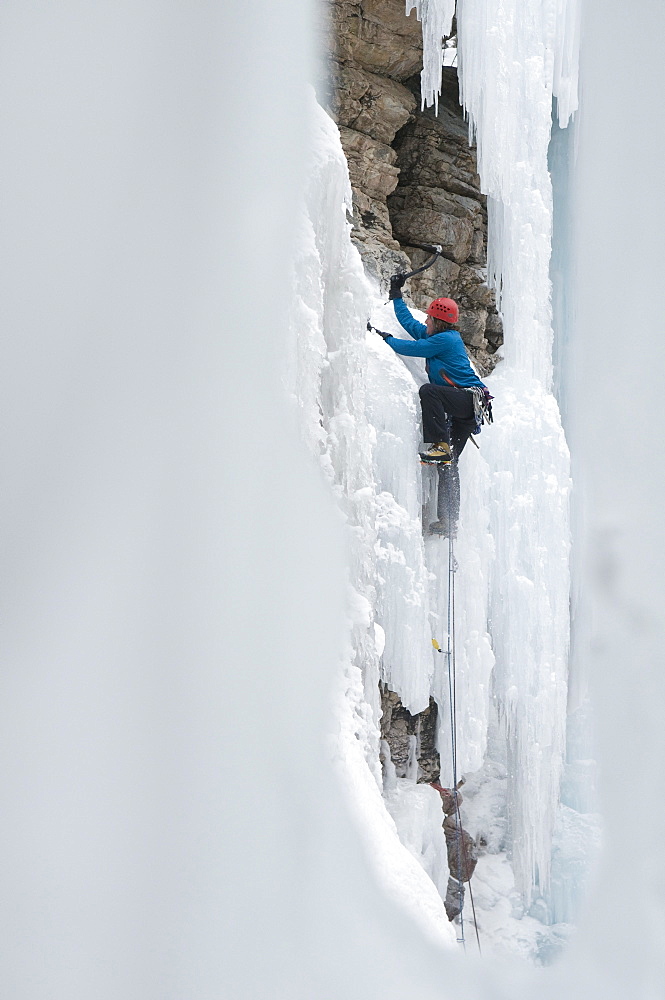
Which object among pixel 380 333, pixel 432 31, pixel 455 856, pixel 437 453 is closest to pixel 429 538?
pixel 437 453

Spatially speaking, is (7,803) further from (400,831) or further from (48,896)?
(400,831)

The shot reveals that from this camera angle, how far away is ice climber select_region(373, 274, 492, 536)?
3.37 m

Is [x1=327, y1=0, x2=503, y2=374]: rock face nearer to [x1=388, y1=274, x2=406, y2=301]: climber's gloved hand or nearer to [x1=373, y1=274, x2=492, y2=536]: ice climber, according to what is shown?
[x1=388, y1=274, x2=406, y2=301]: climber's gloved hand

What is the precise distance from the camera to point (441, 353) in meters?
3.38

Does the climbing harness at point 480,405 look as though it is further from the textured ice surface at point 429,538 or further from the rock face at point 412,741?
the rock face at point 412,741

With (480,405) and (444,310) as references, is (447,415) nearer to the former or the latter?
(480,405)

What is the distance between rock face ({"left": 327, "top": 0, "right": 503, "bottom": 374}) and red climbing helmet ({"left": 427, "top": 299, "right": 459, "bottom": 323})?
2.53 feet

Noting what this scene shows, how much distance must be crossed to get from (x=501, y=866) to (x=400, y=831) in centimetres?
249

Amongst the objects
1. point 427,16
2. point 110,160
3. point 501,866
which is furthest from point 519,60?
point 501,866

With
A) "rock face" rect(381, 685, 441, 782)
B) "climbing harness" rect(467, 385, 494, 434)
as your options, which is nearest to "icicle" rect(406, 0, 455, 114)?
"climbing harness" rect(467, 385, 494, 434)

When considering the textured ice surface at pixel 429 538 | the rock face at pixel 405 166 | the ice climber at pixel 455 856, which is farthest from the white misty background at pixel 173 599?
the ice climber at pixel 455 856

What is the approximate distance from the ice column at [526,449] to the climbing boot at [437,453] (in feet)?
3.06

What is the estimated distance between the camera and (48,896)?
1.05 metres

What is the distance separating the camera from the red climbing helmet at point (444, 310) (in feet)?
11.0
